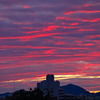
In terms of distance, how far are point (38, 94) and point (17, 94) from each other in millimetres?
7587

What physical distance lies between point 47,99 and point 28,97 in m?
7.26

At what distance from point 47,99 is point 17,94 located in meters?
10.8

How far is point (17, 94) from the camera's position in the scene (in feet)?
507

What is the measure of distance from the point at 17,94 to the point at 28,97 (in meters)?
5.66

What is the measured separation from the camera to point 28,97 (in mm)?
150750

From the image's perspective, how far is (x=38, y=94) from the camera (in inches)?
6033

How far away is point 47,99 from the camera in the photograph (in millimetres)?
153750
